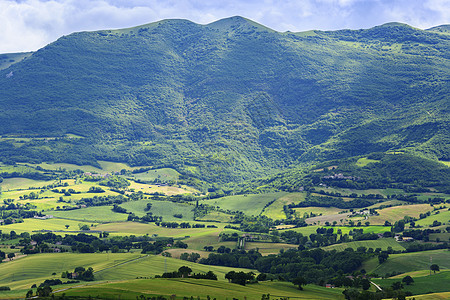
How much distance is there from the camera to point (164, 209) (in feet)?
616

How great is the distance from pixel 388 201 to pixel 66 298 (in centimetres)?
12928

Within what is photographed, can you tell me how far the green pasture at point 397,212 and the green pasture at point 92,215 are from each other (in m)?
73.2

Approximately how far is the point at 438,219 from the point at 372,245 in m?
29.9

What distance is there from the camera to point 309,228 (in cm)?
15512

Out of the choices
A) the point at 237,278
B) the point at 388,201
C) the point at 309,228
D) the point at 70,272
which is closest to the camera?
the point at 237,278

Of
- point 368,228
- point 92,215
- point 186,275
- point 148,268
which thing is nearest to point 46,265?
point 148,268

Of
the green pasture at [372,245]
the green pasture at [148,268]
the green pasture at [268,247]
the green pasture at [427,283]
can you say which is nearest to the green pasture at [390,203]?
the green pasture at [372,245]

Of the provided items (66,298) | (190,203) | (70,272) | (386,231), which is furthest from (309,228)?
(66,298)

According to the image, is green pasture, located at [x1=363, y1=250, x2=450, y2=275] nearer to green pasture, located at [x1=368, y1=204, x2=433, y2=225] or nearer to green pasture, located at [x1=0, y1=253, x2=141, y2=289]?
green pasture, located at [x1=368, y1=204, x2=433, y2=225]

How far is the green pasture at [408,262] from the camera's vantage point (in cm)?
10881

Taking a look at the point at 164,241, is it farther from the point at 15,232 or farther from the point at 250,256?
the point at 15,232

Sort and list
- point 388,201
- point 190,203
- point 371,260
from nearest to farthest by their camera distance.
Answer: point 371,260 < point 388,201 < point 190,203

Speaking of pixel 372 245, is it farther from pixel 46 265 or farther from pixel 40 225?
pixel 40 225

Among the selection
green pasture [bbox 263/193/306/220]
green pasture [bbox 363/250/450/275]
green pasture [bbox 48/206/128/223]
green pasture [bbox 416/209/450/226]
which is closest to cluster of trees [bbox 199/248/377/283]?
green pasture [bbox 363/250/450/275]
